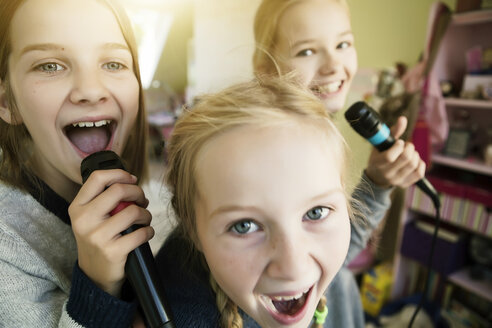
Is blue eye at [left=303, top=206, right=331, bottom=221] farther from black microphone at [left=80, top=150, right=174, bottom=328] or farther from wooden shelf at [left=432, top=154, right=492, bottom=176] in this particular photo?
wooden shelf at [left=432, top=154, right=492, bottom=176]

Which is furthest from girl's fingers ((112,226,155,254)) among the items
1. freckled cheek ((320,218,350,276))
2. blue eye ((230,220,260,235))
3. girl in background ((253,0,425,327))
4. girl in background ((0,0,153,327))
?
girl in background ((253,0,425,327))

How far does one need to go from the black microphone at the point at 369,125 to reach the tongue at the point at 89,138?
43cm

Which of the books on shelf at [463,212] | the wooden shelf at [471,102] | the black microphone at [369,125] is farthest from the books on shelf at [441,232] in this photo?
the black microphone at [369,125]

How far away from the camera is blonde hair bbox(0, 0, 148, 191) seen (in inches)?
19.7

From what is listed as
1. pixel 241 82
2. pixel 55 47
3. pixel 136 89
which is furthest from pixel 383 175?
pixel 55 47

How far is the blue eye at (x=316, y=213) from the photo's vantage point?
17.9 inches

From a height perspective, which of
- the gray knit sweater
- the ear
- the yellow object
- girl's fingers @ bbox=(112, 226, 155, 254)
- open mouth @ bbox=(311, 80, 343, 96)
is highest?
the ear

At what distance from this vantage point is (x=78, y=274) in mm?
436

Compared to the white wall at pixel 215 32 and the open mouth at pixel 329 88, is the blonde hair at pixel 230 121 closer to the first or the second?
the open mouth at pixel 329 88

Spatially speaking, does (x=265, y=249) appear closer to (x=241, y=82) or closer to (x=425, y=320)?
(x=241, y=82)

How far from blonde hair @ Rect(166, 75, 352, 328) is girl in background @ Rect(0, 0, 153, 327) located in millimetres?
77

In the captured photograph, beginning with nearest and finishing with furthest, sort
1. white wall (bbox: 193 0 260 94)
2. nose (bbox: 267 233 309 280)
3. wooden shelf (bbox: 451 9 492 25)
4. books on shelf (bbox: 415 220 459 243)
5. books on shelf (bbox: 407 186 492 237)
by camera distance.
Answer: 1. nose (bbox: 267 233 309 280)
2. wooden shelf (bbox: 451 9 492 25)
3. books on shelf (bbox: 407 186 492 237)
4. books on shelf (bbox: 415 220 459 243)
5. white wall (bbox: 193 0 260 94)

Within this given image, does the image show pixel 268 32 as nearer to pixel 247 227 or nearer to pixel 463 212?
pixel 247 227

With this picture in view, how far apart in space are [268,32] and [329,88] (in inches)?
7.4
